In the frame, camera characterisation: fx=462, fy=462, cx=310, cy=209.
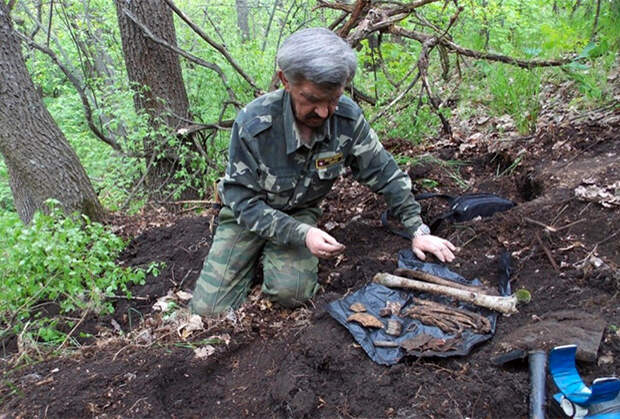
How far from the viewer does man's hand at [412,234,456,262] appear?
271cm

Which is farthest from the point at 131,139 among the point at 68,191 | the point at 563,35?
the point at 563,35

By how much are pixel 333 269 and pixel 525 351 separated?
4.87 ft

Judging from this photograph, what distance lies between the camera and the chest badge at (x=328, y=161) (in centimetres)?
284

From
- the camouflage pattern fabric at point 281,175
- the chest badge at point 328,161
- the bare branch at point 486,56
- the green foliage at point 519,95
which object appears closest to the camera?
the camouflage pattern fabric at point 281,175

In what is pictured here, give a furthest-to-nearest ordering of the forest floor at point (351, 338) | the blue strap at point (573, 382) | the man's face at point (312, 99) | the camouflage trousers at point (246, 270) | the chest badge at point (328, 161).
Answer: the camouflage trousers at point (246, 270)
the chest badge at point (328, 161)
the man's face at point (312, 99)
the forest floor at point (351, 338)
the blue strap at point (573, 382)

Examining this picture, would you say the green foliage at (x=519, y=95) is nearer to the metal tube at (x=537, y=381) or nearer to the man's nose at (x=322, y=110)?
the man's nose at (x=322, y=110)

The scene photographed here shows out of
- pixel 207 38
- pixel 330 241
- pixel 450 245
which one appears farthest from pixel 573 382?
pixel 207 38

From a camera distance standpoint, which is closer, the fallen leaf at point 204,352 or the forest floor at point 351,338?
the forest floor at point 351,338

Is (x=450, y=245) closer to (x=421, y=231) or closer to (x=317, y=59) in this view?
(x=421, y=231)

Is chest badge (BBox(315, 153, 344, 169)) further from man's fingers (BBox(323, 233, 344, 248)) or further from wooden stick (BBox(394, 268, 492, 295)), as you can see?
wooden stick (BBox(394, 268, 492, 295))

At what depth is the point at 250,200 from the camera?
2783mm

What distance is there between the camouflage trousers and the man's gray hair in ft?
3.82

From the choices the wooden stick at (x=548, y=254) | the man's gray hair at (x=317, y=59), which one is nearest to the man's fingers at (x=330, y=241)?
the man's gray hair at (x=317, y=59)

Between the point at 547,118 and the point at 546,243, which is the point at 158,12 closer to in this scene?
the point at 547,118
